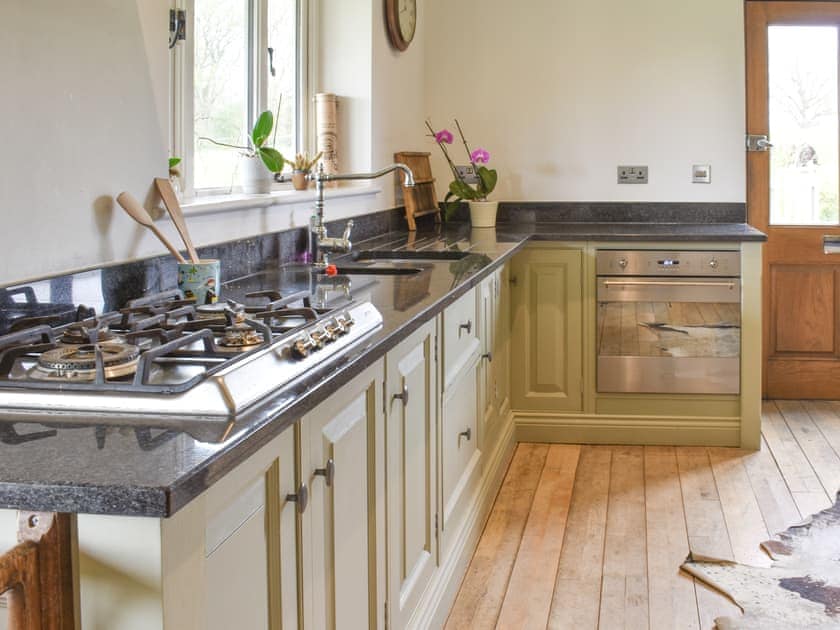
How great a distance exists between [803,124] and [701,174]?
630mm

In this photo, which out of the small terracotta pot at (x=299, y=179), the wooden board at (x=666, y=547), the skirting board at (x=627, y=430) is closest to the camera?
the wooden board at (x=666, y=547)

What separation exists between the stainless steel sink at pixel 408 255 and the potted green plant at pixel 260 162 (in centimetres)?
55

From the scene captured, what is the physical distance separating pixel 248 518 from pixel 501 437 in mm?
2911

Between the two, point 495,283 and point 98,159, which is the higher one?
point 98,159

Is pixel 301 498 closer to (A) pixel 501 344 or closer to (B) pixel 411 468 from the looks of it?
(B) pixel 411 468

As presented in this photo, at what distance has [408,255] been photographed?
12.6ft

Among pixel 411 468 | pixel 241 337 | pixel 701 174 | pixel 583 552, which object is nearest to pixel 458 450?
pixel 583 552

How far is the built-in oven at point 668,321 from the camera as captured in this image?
4.52 meters

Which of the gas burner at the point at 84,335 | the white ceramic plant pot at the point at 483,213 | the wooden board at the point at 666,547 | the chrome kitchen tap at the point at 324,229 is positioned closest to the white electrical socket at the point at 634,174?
the white ceramic plant pot at the point at 483,213

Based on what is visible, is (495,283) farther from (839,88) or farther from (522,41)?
(839,88)

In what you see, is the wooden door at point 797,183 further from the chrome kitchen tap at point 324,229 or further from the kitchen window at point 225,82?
the chrome kitchen tap at point 324,229

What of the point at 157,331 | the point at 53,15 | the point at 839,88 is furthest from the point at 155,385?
the point at 839,88

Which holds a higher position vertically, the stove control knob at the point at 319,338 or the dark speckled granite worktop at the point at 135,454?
the stove control knob at the point at 319,338

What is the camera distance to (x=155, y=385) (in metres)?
1.41
